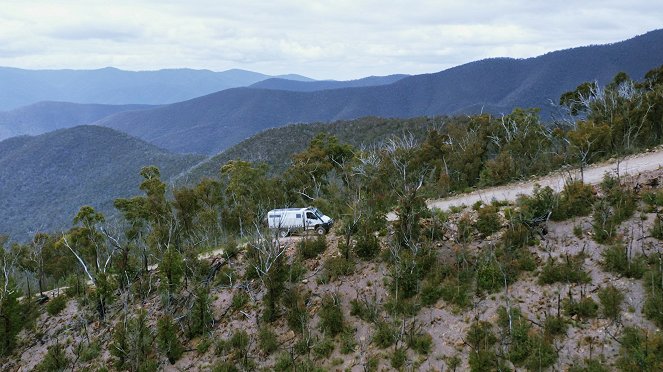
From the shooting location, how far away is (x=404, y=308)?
50.1 feet

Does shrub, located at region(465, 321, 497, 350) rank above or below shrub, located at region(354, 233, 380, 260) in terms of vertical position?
below

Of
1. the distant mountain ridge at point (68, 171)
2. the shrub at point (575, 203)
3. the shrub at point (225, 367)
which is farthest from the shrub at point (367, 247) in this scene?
the distant mountain ridge at point (68, 171)

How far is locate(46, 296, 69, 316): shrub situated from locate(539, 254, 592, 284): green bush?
65.5 ft

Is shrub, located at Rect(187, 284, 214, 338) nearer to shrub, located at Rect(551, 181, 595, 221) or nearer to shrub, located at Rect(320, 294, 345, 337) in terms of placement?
shrub, located at Rect(320, 294, 345, 337)

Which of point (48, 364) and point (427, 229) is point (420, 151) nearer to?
point (427, 229)

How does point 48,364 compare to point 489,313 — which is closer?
point 489,313

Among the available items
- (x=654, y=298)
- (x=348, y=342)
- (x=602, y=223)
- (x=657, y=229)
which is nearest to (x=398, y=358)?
(x=348, y=342)

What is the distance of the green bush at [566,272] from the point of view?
1417 centimetres

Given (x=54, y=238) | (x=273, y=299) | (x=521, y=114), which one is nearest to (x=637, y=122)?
(x=521, y=114)

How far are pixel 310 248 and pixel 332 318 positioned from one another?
4.78 metres

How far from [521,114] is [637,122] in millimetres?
11570

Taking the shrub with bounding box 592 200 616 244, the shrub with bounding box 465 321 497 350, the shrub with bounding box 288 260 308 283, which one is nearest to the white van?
the shrub with bounding box 288 260 308 283

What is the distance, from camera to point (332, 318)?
618 inches

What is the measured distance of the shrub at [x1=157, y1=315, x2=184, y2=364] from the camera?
53.3 ft
